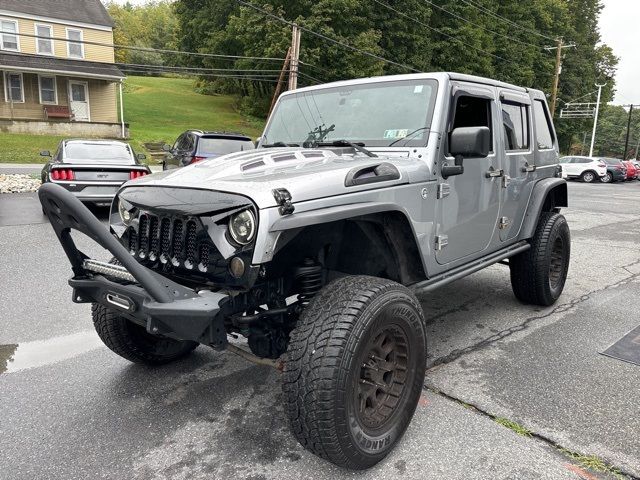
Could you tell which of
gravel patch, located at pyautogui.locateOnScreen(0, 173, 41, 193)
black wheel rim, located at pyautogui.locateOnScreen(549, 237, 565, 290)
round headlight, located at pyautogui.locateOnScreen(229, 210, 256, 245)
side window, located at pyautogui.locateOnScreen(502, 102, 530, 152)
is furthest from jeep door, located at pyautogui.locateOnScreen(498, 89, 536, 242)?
gravel patch, located at pyautogui.locateOnScreen(0, 173, 41, 193)

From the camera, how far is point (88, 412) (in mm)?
3035

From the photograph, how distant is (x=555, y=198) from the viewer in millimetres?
5152

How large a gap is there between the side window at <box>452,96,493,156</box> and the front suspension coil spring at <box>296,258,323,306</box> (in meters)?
1.49

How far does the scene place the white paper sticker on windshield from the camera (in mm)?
3359

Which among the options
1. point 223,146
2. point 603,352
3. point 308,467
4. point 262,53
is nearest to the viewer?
point 308,467

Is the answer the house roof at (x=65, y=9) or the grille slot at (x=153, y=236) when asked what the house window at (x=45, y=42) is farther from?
the grille slot at (x=153, y=236)

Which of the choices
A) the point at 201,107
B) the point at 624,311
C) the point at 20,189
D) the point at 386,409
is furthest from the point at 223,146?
the point at 201,107

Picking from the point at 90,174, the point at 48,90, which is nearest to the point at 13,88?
the point at 48,90

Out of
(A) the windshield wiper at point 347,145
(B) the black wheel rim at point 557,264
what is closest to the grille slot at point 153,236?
(A) the windshield wiper at point 347,145

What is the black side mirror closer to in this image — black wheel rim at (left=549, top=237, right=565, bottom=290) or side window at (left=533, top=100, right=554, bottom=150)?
side window at (left=533, top=100, right=554, bottom=150)

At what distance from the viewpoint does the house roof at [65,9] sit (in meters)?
27.7

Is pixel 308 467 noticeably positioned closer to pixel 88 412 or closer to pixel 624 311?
pixel 88 412

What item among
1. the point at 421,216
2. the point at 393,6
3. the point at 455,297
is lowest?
the point at 455,297

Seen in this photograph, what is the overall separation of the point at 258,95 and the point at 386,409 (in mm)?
42815
